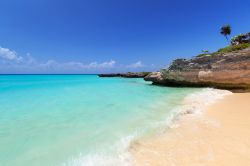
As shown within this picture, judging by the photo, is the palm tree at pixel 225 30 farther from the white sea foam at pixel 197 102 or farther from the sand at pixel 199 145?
the sand at pixel 199 145

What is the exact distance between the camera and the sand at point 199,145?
10.1 ft

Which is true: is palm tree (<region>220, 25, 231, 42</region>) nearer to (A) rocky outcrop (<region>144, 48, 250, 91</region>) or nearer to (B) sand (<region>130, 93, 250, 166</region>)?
(A) rocky outcrop (<region>144, 48, 250, 91</region>)

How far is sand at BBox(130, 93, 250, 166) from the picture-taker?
309 centimetres

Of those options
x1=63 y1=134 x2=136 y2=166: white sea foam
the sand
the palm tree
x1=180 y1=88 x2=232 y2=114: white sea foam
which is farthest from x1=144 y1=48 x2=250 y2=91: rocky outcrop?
the palm tree

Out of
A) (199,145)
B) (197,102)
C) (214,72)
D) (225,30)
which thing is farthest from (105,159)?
(225,30)

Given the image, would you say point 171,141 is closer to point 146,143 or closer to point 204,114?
point 146,143

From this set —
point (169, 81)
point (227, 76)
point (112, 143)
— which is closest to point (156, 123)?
point (112, 143)

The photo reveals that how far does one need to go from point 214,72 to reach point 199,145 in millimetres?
13988

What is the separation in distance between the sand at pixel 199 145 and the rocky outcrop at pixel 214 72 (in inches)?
418

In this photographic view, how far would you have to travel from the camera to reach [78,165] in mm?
3271

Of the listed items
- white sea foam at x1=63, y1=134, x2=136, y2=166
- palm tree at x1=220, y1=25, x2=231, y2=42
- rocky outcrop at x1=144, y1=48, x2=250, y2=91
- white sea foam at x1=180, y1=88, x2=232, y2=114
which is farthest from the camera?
palm tree at x1=220, y1=25, x2=231, y2=42

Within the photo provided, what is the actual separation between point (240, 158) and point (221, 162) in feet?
1.43

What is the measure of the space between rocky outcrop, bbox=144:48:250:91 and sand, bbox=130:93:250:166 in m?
10.6

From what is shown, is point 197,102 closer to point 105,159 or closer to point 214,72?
point 105,159
